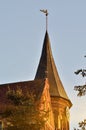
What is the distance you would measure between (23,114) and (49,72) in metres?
30.4

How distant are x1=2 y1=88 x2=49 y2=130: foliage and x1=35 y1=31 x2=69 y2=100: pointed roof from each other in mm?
23575

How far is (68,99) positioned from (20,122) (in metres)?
27.4

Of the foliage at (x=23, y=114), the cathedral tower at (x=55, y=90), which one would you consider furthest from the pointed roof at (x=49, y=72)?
the foliage at (x=23, y=114)

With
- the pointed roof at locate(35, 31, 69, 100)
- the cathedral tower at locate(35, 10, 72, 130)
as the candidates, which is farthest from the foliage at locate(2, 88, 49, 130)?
the pointed roof at locate(35, 31, 69, 100)

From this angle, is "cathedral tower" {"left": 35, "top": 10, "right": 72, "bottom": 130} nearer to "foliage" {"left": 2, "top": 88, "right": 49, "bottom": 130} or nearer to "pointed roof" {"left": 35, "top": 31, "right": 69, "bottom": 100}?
"pointed roof" {"left": 35, "top": 31, "right": 69, "bottom": 100}

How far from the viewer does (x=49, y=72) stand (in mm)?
76438

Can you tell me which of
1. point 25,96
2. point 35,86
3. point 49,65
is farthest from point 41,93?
point 49,65

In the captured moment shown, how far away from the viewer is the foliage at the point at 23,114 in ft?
150

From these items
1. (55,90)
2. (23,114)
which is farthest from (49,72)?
(23,114)

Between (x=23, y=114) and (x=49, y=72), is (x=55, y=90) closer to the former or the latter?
(x=49, y=72)

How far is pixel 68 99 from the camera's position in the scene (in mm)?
72688

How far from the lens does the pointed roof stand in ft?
238

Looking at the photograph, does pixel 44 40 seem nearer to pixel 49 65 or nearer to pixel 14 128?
pixel 49 65

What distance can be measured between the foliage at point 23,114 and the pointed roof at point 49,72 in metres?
23.6
